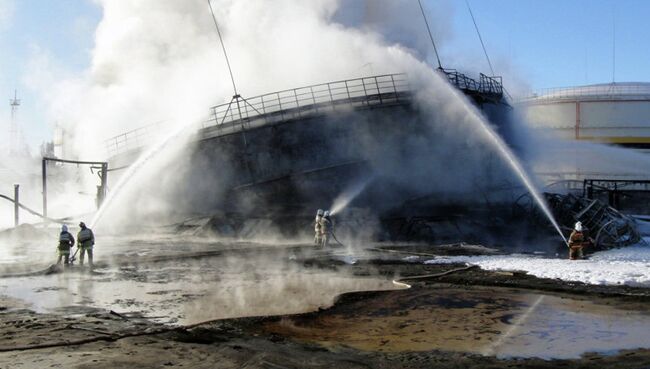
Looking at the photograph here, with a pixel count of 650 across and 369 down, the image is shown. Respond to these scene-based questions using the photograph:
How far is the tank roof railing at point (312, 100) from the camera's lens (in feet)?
84.6

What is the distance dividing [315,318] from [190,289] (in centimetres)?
366

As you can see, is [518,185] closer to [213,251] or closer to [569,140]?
[213,251]

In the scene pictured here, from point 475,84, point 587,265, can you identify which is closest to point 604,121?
point 475,84

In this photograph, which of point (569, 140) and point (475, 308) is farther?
point (569, 140)

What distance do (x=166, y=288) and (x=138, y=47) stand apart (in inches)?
1073

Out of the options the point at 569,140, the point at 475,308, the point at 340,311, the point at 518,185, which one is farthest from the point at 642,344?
the point at 569,140

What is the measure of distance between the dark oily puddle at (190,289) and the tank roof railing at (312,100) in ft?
34.8

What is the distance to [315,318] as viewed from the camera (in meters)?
10.0

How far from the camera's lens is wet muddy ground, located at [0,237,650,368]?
7.59 m

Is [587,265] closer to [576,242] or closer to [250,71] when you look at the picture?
[576,242]

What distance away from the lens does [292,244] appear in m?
22.6

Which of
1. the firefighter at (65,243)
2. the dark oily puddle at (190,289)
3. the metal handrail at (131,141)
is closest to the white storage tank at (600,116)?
the metal handrail at (131,141)

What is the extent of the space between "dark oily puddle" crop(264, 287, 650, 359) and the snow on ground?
1.89 metres

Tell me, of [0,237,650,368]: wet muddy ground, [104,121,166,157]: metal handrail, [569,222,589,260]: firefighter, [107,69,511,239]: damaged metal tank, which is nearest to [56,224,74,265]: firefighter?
[0,237,650,368]: wet muddy ground
